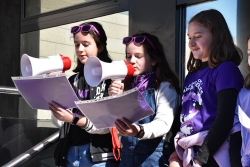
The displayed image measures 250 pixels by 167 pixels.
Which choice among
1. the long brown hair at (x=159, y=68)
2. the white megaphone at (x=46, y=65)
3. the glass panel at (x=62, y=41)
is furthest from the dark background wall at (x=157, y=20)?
the white megaphone at (x=46, y=65)

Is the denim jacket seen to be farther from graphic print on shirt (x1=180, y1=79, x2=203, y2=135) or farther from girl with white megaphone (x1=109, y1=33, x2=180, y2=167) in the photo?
graphic print on shirt (x1=180, y1=79, x2=203, y2=135)

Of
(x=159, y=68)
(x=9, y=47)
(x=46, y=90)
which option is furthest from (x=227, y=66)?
(x=9, y=47)

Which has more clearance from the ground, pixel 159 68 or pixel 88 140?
pixel 159 68

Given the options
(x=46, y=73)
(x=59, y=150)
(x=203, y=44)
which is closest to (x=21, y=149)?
(x=59, y=150)

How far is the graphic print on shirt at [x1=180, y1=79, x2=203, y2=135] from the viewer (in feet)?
10.0

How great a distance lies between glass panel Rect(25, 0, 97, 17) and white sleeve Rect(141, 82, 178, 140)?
2.48m

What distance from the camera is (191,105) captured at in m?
3.10

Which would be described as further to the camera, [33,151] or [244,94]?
[33,151]

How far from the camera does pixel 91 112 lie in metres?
3.01

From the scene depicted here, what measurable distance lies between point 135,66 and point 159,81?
18 cm

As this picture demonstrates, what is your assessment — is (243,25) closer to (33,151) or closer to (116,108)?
(116,108)

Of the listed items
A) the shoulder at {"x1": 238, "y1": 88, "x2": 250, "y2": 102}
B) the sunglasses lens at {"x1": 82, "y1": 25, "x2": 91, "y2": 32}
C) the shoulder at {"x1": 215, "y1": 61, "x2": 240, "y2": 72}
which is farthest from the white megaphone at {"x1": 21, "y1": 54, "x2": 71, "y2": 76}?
the shoulder at {"x1": 238, "y1": 88, "x2": 250, "y2": 102}

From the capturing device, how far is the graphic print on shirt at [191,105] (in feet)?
10.0

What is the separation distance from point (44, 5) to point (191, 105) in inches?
139
